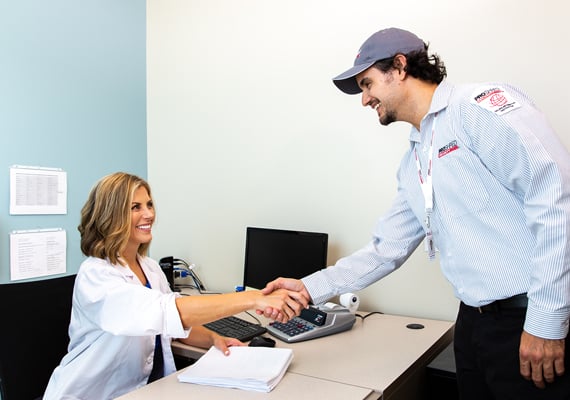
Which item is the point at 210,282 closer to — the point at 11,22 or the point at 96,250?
the point at 96,250

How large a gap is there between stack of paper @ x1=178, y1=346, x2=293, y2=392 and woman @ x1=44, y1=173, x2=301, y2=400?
9cm

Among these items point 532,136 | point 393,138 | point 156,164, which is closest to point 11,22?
point 156,164

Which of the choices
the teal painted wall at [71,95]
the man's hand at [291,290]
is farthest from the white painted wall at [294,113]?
the man's hand at [291,290]

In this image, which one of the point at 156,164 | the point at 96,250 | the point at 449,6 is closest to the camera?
the point at 96,250

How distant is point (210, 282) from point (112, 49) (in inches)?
62.6

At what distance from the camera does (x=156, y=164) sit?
3.11m

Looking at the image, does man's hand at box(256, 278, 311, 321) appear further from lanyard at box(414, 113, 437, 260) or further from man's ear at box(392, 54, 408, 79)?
man's ear at box(392, 54, 408, 79)

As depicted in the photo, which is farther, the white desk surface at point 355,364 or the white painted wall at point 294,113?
the white painted wall at point 294,113

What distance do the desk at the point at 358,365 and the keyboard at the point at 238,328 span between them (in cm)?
13

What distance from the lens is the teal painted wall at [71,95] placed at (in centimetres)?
240

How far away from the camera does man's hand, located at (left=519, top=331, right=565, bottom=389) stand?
1075 millimetres

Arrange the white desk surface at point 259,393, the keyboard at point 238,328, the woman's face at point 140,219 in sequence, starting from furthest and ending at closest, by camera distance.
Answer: the keyboard at point 238,328, the woman's face at point 140,219, the white desk surface at point 259,393

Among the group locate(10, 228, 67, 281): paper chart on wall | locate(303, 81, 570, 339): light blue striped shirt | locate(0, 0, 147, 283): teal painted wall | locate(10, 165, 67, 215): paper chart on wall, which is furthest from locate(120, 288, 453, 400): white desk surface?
locate(0, 0, 147, 283): teal painted wall

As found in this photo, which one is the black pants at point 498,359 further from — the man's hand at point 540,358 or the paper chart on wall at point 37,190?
the paper chart on wall at point 37,190
